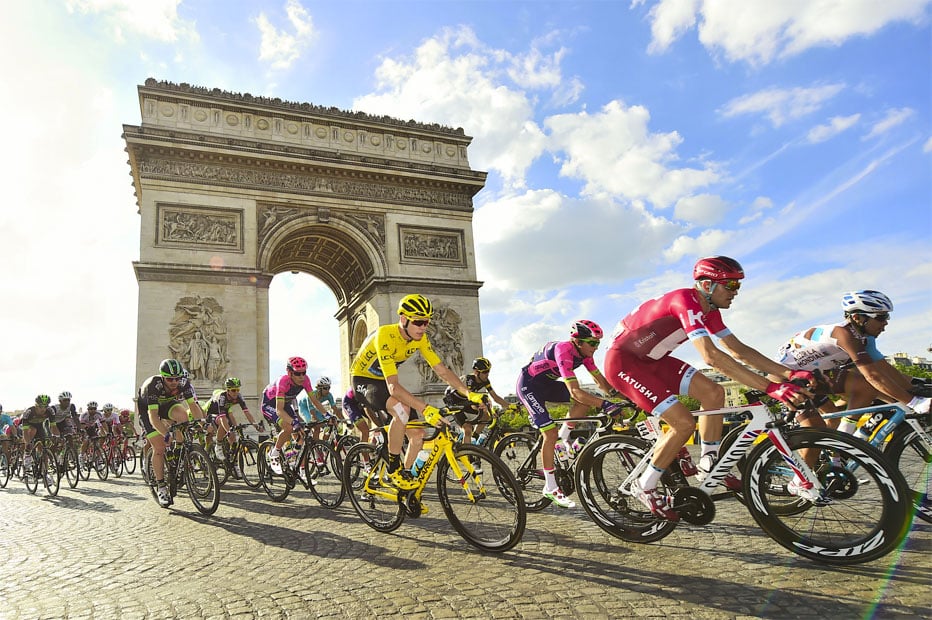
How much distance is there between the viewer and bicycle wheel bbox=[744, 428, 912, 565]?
3.27 meters

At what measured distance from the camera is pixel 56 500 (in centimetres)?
974

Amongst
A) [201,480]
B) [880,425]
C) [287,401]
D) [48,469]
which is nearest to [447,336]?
[48,469]

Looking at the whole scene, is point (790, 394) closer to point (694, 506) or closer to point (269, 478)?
point (694, 506)

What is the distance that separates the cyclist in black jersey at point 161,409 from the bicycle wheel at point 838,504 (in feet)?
21.2

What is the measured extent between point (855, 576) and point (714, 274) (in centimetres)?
189

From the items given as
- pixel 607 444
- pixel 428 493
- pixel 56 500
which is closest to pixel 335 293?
pixel 56 500

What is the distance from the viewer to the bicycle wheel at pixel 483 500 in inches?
164

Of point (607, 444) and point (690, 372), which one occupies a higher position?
point (690, 372)

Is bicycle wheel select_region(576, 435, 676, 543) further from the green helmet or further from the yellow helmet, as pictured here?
the green helmet

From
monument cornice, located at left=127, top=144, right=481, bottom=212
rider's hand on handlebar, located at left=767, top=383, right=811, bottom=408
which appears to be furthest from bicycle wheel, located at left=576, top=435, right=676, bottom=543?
monument cornice, located at left=127, top=144, right=481, bottom=212

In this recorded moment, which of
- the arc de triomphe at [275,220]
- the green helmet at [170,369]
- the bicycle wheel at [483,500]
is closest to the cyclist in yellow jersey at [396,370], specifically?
the bicycle wheel at [483,500]

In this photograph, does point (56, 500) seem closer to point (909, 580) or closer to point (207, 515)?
point (207, 515)

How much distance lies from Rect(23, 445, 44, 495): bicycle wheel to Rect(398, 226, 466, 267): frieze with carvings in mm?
15613

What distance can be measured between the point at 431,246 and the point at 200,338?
9.97m
